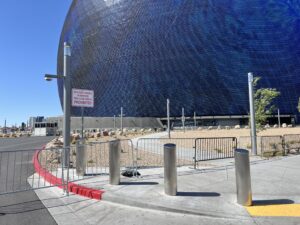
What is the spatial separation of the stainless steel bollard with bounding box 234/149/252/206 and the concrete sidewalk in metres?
0.23

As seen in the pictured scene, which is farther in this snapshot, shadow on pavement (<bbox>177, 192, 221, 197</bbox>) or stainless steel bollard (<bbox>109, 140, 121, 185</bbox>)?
stainless steel bollard (<bbox>109, 140, 121, 185</bbox>)

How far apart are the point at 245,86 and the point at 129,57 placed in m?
36.5

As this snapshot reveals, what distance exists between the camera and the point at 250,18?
8612 centimetres

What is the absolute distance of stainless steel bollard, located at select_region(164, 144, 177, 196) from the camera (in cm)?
699

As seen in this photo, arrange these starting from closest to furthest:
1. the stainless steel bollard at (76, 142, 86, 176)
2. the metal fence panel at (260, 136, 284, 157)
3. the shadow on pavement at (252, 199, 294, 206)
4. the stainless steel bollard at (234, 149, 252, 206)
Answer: the stainless steel bollard at (234, 149, 252, 206) < the shadow on pavement at (252, 199, 294, 206) < the stainless steel bollard at (76, 142, 86, 176) < the metal fence panel at (260, 136, 284, 157)

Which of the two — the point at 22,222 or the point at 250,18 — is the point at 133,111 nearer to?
the point at 250,18

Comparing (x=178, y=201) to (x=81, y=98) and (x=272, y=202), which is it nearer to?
(x=272, y=202)

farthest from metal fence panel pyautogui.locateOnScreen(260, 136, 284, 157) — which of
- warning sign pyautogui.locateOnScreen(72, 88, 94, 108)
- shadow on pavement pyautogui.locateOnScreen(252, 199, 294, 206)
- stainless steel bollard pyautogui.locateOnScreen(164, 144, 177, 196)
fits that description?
stainless steel bollard pyautogui.locateOnScreen(164, 144, 177, 196)

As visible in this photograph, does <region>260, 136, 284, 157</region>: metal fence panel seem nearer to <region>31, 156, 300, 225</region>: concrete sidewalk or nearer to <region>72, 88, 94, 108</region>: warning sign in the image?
<region>31, 156, 300, 225</region>: concrete sidewalk

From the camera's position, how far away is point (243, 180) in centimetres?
621

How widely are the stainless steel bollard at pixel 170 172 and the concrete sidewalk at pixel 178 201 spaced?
0.61 ft

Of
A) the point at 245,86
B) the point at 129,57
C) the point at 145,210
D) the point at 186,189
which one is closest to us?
the point at 145,210

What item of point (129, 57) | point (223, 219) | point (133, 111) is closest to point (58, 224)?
point (223, 219)

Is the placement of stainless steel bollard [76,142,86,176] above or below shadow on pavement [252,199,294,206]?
above
